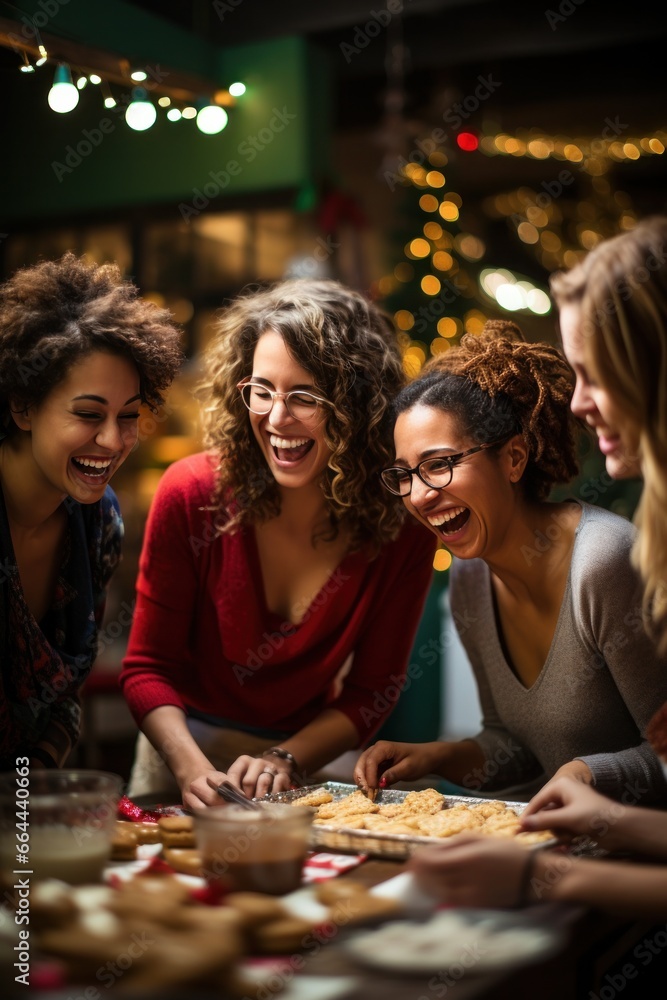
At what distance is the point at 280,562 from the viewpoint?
2.41m

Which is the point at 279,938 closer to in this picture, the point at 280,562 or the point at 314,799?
the point at 314,799

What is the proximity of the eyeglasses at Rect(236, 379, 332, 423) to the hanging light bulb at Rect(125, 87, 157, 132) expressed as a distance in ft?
3.07

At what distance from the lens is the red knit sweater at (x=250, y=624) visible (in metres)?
2.34

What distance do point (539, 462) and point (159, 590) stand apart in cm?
89

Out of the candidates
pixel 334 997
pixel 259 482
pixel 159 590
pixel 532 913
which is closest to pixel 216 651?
pixel 159 590

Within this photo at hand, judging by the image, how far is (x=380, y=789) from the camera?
74.8 inches

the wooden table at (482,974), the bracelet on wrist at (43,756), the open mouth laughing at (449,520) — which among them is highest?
the open mouth laughing at (449,520)

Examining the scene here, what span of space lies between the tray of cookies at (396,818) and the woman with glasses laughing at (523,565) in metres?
0.09

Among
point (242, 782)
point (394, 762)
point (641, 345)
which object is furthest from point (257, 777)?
point (641, 345)

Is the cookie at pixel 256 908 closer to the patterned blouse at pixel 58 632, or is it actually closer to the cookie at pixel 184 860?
the cookie at pixel 184 860

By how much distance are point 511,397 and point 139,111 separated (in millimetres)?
1334

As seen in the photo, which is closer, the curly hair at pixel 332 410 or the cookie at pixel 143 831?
the cookie at pixel 143 831

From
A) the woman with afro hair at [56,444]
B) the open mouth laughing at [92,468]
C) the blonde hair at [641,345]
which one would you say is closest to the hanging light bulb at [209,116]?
the woman with afro hair at [56,444]

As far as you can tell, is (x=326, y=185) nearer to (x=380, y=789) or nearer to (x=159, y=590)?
(x=159, y=590)
